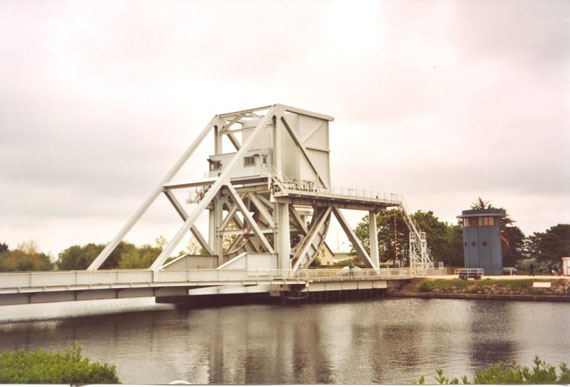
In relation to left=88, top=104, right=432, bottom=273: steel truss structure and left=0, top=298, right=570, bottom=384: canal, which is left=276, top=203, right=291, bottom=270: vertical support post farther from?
left=0, top=298, right=570, bottom=384: canal

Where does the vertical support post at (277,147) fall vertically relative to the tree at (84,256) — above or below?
above

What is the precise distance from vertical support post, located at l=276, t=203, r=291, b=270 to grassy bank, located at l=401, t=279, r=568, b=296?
1465cm

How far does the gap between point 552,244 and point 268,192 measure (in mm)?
26645

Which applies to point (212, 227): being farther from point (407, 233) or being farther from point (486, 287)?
point (407, 233)

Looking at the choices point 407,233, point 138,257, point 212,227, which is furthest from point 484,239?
point 138,257

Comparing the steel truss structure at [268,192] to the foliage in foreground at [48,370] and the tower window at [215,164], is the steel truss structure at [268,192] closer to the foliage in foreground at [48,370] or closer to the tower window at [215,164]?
the tower window at [215,164]

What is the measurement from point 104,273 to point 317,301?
80.4ft

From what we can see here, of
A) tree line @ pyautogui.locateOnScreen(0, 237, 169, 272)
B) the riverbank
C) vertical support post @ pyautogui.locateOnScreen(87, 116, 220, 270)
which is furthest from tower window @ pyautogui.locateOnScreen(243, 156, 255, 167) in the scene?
tree line @ pyautogui.locateOnScreen(0, 237, 169, 272)

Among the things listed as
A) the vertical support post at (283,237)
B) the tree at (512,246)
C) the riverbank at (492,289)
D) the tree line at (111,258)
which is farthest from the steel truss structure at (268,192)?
the tree line at (111,258)

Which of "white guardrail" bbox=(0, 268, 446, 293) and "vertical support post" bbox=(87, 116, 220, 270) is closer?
"white guardrail" bbox=(0, 268, 446, 293)

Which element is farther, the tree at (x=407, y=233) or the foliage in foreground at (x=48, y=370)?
the tree at (x=407, y=233)

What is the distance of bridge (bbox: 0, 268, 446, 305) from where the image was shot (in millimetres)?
35750

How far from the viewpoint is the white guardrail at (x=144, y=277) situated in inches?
1387

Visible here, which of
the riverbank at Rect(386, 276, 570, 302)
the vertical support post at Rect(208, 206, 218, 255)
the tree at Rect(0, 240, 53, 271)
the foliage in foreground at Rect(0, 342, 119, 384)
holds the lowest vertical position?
the riverbank at Rect(386, 276, 570, 302)
